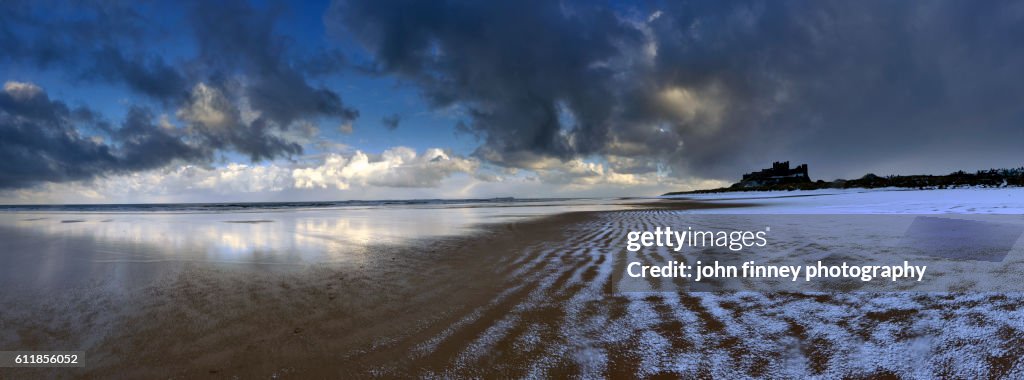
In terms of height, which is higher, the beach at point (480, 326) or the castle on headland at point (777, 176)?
the castle on headland at point (777, 176)

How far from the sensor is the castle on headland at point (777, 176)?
70.8m

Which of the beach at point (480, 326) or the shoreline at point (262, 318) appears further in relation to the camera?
the shoreline at point (262, 318)

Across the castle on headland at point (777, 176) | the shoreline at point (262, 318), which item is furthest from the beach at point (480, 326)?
the castle on headland at point (777, 176)

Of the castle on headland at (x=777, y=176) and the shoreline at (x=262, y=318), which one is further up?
the castle on headland at (x=777, y=176)

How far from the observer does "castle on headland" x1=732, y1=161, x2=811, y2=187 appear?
70.8 metres

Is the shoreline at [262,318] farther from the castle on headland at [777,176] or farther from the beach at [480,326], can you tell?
the castle on headland at [777,176]

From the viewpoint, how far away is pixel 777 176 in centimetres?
7369

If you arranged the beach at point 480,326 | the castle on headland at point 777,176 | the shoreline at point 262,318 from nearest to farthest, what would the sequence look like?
the beach at point 480,326
the shoreline at point 262,318
the castle on headland at point 777,176

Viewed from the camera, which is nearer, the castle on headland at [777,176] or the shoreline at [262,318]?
the shoreline at [262,318]

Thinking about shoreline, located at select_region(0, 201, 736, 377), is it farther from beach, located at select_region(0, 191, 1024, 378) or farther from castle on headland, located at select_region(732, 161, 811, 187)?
castle on headland, located at select_region(732, 161, 811, 187)

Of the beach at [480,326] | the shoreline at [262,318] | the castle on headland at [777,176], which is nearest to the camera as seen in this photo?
the beach at [480,326]

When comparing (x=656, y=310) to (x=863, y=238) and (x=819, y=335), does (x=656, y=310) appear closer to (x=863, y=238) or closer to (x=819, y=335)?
(x=819, y=335)

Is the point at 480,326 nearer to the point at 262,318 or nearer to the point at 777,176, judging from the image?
the point at 262,318

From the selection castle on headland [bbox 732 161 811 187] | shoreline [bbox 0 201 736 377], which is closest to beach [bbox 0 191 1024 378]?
shoreline [bbox 0 201 736 377]
